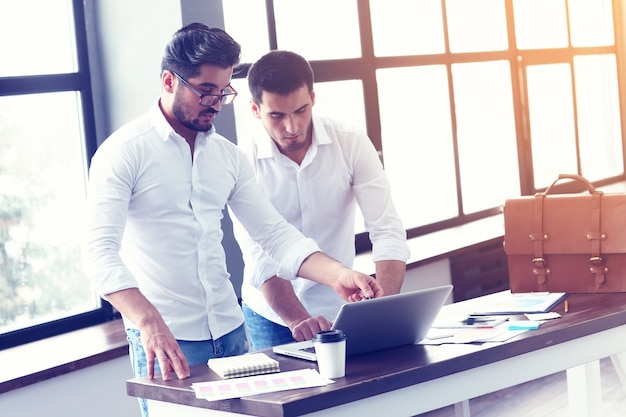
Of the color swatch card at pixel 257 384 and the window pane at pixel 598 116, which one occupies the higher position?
the window pane at pixel 598 116

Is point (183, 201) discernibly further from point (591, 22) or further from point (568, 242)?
point (591, 22)

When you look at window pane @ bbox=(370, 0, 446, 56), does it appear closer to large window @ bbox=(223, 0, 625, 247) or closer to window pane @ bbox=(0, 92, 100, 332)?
large window @ bbox=(223, 0, 625, 247)

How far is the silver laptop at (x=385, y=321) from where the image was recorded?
82.8 inches

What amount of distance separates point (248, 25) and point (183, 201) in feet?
6.41

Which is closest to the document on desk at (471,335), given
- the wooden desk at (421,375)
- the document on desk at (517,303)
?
the wooden desk at (421,375)

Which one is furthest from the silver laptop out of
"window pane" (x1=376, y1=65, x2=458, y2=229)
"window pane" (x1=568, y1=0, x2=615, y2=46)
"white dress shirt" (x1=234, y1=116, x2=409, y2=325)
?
"window pane" (x1=568, y1=0, x2=615, y2=46)

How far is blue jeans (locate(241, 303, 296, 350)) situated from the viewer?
2.88 m

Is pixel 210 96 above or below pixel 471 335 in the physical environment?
above

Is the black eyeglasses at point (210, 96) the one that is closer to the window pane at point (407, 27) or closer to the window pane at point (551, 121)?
the window pane at point (407, 27)

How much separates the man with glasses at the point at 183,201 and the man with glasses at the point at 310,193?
0.26 metres

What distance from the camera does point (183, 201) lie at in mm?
2496

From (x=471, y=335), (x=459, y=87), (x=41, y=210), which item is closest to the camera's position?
(x=471, y=335)

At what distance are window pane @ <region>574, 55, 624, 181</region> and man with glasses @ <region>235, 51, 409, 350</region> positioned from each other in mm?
4411

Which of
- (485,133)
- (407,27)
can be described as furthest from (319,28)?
(485,133)
